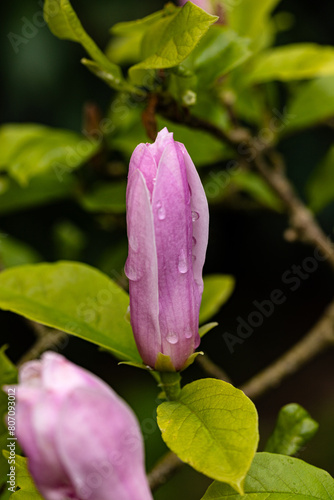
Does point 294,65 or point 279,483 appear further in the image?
point 294,65

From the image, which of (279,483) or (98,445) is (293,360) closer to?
(279,483)

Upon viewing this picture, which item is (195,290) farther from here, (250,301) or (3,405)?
(250,301)

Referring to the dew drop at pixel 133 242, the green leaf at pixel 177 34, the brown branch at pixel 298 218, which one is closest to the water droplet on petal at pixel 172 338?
the dew drop at pixel 133 242

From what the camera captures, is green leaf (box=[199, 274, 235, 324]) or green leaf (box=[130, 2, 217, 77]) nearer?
green leaf (box=[130, 2, 217, 77])

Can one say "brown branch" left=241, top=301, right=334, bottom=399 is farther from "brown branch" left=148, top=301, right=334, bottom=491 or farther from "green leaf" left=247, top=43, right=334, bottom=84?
"green leaf" left=247, top=43, right=334, bottom=84
